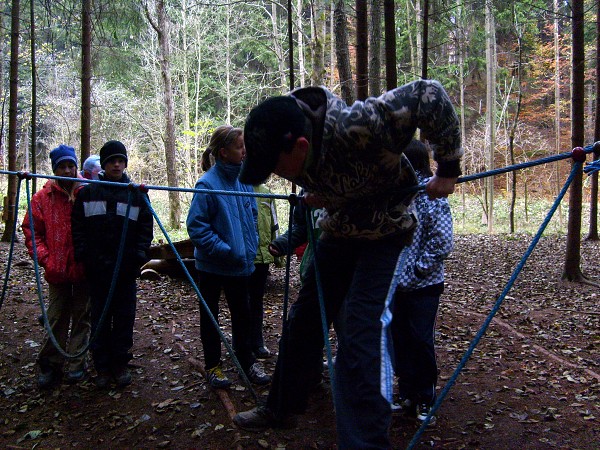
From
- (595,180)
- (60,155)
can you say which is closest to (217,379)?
(60,155)

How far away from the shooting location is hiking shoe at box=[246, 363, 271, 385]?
3.23 m

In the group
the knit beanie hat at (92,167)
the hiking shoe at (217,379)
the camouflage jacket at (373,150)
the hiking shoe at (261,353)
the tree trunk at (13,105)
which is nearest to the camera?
the camouflage jacket at (373,150)

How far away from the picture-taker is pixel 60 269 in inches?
129

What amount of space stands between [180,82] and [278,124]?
19.1m

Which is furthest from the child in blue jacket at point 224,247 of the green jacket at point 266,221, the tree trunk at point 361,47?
the tree trunk at point 361,47

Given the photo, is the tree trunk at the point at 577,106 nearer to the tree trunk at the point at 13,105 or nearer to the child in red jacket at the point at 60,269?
the child in red jacket at the point at 60,269

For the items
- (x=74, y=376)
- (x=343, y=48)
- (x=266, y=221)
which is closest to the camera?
(x=74, y=376)

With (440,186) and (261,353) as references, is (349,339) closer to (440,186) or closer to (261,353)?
(440,186)

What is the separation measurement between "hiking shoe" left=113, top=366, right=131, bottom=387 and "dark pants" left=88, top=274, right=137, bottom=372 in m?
0.03

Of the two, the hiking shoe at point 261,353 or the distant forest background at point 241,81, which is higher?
the distant forest background at point 241,81

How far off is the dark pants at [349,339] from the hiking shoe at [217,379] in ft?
2.82

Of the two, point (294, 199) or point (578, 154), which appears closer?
point (578, 154)

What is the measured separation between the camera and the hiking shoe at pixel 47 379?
10.9 feet

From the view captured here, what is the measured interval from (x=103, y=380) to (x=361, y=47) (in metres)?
4.50
